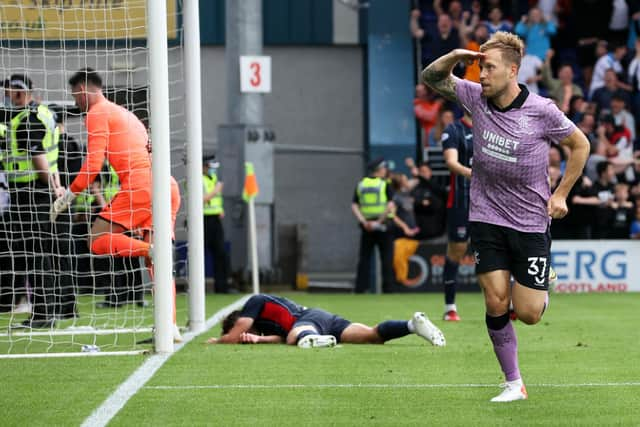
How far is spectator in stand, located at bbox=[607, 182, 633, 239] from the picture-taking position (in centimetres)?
2083

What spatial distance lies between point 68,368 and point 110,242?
1.65m

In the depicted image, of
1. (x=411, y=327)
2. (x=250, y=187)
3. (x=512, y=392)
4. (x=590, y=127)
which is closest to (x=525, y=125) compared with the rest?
(x=512, y=392)

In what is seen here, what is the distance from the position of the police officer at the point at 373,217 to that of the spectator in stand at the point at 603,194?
10.6 feet

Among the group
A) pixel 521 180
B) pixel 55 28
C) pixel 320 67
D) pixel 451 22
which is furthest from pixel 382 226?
pixel 521 180

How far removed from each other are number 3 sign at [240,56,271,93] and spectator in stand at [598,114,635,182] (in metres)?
5.83

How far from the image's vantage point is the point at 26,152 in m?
12.7

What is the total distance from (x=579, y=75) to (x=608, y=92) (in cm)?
179

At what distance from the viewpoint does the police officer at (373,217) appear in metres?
20.5

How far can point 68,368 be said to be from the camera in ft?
31.0

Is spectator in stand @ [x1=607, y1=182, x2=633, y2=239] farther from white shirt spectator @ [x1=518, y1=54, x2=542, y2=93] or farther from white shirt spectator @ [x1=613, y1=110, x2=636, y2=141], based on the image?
white shirt spectator @ [x1=518, y1=54, x2=542, y2=93]

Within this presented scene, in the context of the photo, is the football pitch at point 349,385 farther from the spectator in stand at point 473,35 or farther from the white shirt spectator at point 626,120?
the white shirt spectator at point 626,120

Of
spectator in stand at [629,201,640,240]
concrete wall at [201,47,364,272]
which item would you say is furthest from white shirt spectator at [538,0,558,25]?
spectator in stand at [629,201,640,240]

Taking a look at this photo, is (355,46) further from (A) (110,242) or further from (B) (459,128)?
(A) (110,242)

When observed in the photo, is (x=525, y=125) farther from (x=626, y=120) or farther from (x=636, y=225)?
(x=626, y=120)
